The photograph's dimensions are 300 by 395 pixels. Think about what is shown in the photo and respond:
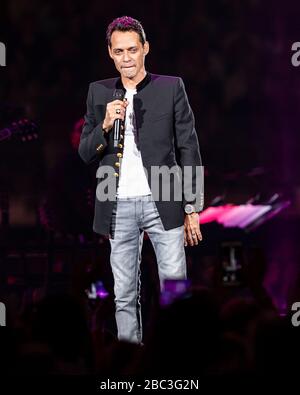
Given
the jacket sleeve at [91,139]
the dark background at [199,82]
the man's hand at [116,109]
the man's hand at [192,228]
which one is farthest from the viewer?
the dark background at [199,82]

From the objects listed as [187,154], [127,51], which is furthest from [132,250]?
[127,51]

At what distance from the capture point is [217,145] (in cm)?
715

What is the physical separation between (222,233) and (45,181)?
5.31 feet

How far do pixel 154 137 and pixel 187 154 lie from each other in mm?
173

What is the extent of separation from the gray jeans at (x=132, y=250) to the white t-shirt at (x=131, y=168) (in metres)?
0.04

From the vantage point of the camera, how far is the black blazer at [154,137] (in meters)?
3.63

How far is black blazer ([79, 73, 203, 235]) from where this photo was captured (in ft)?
11.9

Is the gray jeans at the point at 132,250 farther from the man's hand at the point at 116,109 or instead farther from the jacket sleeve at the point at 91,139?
the man's hand at the point at 116,109

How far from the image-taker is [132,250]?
12.1ft

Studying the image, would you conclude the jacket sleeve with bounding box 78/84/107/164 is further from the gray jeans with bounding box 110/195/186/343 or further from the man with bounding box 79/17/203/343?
the gray jeans with bounding box 110/195/186/343

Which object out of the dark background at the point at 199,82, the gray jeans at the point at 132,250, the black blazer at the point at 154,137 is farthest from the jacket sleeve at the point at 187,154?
the dark background at the point at 199,82

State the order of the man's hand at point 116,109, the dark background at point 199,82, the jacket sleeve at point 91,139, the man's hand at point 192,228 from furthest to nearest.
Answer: the dark background at point 199,82, the man's hand at point 192,228, the jacket sleeve at point 91,139, the man's hand at point 116,109

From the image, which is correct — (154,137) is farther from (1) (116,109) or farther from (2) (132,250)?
(2) (132,250)

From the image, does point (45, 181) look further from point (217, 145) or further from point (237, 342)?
point (237, 342)
